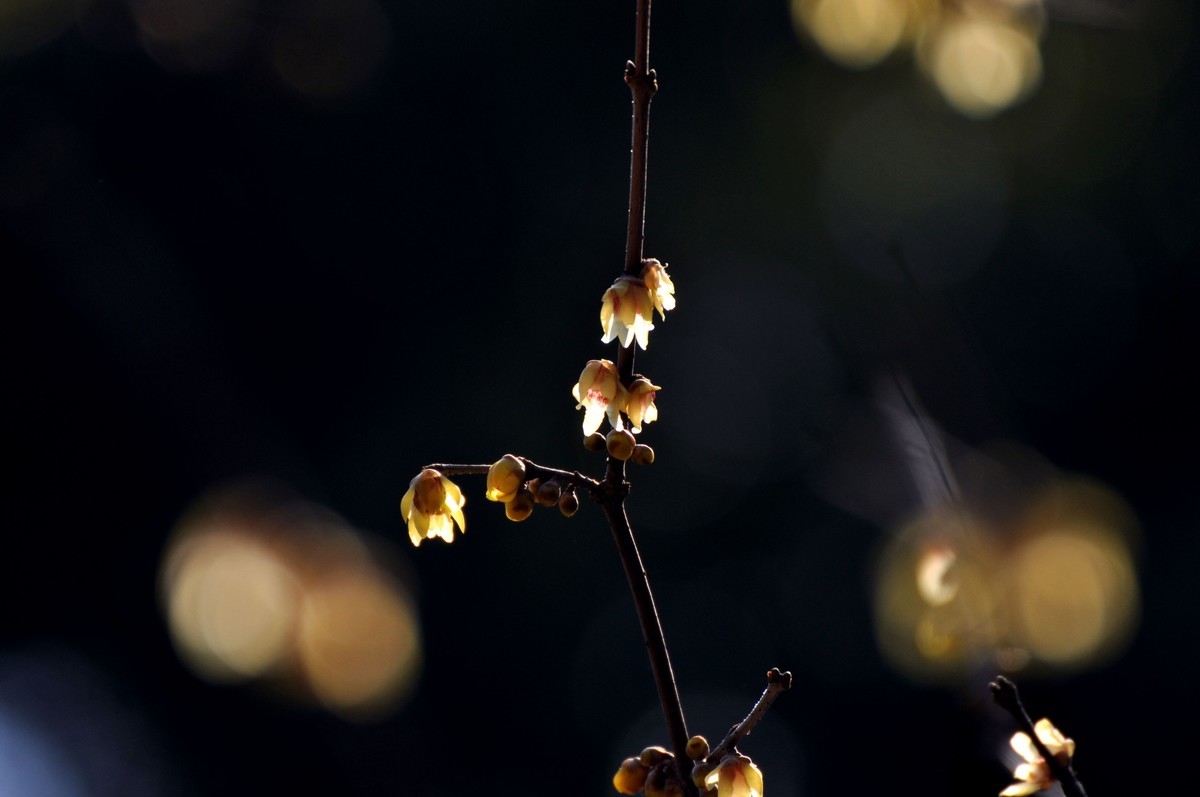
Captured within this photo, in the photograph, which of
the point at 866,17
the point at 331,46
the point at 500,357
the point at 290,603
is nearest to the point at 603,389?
the point at 866,17

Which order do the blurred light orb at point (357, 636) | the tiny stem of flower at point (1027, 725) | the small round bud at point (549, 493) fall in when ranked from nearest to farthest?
the tiny stem of flower at point (1027, 725) < the small round bud at point (549, 493) < the blurred light orb at point (357, 636)

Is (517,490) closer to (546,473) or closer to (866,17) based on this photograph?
(546,473)

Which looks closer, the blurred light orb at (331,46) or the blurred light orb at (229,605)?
the blurred light orb at (229,605)

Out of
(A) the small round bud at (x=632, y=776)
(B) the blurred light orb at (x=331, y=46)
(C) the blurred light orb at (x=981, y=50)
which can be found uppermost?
(B) the blurred light orb at (x=331, y=46)

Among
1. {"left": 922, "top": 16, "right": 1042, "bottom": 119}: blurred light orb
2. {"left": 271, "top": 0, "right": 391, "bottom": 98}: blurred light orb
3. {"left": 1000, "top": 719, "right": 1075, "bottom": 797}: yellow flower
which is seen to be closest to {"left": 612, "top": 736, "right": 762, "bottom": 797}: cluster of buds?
{"left": 1000, "top": 719, "right": 1075, "bottom": 797}: yellow flower

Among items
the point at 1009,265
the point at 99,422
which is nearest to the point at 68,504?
the point at 99,422

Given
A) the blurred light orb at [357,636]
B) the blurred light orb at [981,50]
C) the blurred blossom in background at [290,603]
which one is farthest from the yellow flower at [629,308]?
the blurred light orb at [357,636]

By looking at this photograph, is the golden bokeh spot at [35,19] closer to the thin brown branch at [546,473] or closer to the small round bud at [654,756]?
the thin brown branch at [546,473]
